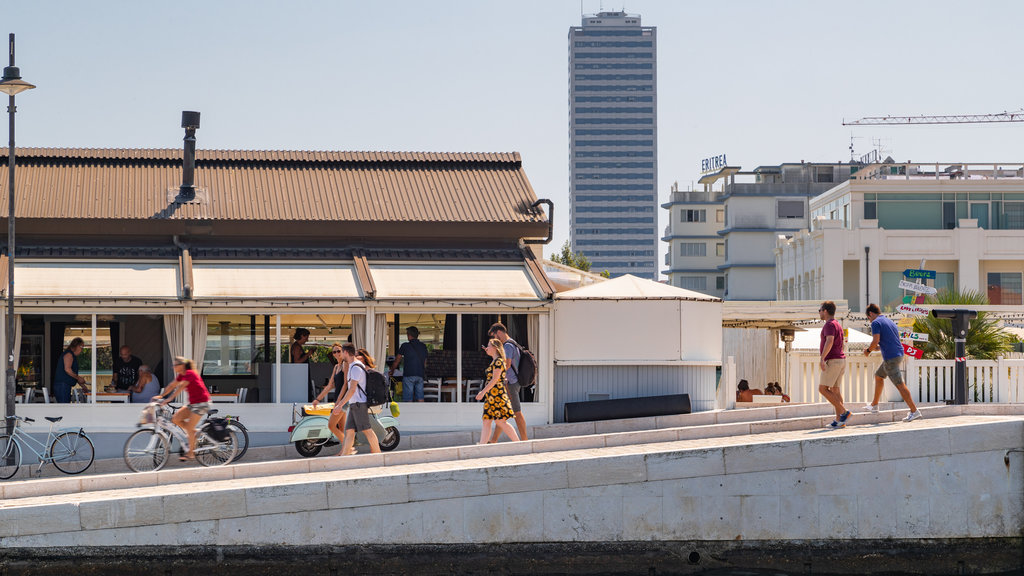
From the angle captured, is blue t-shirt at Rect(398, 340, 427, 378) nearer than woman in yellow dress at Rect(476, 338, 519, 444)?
No

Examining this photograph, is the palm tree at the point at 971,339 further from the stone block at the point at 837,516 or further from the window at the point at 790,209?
the window at the point at 790,209

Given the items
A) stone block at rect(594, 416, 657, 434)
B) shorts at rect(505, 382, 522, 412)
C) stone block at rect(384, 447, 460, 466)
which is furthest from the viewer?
stone block at rect(594, 416, 657, 434)

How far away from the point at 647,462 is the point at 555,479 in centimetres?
111

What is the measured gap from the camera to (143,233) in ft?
66.6

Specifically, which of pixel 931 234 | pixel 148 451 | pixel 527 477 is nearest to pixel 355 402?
pixel 148 451

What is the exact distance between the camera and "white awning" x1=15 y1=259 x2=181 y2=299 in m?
18.4

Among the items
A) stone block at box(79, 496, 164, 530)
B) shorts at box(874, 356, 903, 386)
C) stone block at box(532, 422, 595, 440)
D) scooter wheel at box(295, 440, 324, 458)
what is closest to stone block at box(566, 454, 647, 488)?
shorts at box(874, 356, 903, 386)

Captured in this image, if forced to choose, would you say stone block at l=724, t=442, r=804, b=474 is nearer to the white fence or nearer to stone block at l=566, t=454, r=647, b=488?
stone block at l=566, t=454, r=647, b=488

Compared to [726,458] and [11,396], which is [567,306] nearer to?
[726,458]

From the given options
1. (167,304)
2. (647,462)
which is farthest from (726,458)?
(167,304)

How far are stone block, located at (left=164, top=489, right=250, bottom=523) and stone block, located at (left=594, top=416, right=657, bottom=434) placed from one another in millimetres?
6839

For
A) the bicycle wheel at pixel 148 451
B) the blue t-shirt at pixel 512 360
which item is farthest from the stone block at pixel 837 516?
the bicycle wheel at pixel 148 451

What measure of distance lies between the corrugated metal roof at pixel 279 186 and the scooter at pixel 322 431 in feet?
13.5

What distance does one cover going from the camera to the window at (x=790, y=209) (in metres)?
94.8
